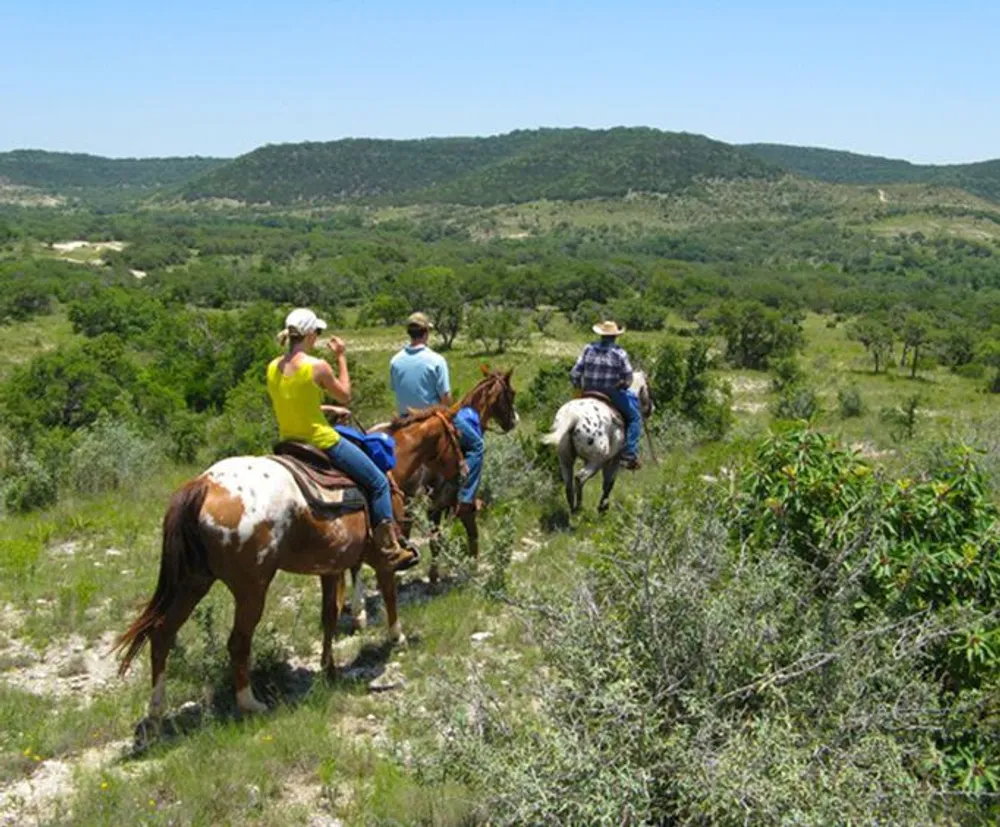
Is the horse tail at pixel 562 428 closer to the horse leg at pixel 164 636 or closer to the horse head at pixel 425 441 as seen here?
the horse head at pixel 425 441

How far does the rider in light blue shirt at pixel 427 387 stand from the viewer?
822 centimetres

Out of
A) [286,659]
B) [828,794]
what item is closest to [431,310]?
[286,659]

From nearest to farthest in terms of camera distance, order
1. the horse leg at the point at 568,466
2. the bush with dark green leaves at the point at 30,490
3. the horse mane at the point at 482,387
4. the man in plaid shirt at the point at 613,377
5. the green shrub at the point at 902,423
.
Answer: the horse mane at the point at 482,387 < the horse leg at the point at 568,466 < the man in plaid shirt at the point at 613,377 < the bush with dark green leaves at the point at 30,490 < the green shrub at the point at 902,423

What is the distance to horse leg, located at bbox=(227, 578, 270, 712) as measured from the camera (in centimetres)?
562

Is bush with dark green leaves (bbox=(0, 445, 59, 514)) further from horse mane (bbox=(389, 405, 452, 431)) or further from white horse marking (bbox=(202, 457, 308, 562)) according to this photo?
white horse marking (bbox=(202, 457, 308, 562))

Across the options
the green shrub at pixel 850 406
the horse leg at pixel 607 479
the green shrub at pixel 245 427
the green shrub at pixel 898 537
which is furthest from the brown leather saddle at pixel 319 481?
the green shrub at pixel 850 406

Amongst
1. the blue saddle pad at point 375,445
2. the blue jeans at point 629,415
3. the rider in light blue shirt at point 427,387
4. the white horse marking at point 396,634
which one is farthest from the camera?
the blue jeans at point 629,415

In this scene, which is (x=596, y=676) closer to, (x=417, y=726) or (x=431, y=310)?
→ (x=417, y=726)

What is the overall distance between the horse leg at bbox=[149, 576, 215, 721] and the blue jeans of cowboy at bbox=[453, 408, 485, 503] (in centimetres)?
320

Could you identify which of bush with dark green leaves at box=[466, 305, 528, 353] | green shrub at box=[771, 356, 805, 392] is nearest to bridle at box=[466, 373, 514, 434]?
green shrub at box=[771, 356, 805, 392]

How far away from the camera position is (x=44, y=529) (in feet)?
31.4

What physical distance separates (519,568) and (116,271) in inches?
3597

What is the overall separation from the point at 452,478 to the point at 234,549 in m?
3.08

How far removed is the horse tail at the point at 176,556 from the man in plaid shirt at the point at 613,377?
639 cm
